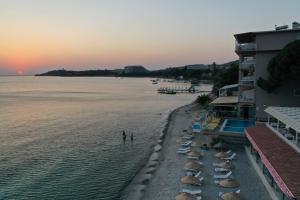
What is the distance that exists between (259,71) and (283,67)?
5.82 meters

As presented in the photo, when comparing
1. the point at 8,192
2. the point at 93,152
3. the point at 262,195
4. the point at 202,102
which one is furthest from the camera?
the point at 202,102

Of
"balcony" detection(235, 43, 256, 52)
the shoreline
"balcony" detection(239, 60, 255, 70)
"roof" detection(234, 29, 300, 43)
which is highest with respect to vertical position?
"roof" detection(234, 29, 300, 43)

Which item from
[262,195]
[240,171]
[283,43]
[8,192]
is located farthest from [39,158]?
[283,43]

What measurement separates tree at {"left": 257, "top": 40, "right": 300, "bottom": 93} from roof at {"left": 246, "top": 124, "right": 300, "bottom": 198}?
11552mm

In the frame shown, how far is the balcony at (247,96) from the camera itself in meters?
51.5

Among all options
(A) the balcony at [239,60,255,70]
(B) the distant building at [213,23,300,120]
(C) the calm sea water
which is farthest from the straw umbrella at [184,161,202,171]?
(A) the balcony at [239,60,255,70]

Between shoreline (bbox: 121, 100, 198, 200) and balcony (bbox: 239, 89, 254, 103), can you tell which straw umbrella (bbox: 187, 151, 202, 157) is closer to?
shoreline (bbox: 121, 100, 198, 200)

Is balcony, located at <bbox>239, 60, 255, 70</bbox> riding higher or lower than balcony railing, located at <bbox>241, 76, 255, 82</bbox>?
higher

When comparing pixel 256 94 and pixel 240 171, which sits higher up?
pixel 256 94

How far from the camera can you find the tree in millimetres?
41750

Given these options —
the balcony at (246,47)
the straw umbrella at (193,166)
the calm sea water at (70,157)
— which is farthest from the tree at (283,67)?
the straw umbrella at (193,166)

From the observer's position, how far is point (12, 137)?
56.2 metres

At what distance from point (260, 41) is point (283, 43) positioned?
3.08m

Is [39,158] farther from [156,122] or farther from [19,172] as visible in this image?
[156,122]
